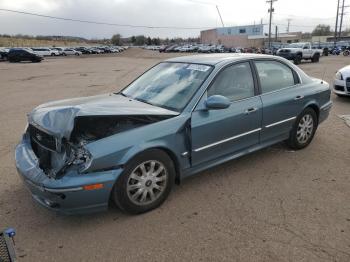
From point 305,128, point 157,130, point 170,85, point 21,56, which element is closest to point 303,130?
point 305,128

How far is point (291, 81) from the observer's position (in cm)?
523

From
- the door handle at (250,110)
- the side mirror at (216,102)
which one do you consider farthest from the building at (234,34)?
the side mirror at (216,102)

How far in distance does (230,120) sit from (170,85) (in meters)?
0.87

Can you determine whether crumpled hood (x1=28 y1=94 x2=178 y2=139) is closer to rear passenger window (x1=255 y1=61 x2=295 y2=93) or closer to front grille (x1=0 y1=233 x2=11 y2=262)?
front grille (x1=0 y1=233 x2=11 y2=262)

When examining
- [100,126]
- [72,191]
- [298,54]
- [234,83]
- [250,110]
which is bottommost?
[298,54]

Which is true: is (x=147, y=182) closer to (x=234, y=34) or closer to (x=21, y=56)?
(x=21, y=56)

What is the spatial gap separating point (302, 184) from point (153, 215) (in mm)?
1926

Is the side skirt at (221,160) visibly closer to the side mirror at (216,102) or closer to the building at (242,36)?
the side mirror at (216,102)

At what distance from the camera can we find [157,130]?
3.61 meters

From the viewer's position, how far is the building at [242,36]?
337ft

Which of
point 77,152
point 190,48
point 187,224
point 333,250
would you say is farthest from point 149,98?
point 190,48

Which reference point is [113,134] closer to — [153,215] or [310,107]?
[153,215]

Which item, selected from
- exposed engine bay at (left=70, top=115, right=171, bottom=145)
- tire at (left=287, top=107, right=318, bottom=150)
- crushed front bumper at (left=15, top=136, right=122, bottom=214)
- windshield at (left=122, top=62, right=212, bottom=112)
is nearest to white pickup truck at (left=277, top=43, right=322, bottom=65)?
tire at (left=287, top=107, right=318, bottom=150)

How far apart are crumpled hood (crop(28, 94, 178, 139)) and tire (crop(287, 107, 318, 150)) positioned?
234 centimetres
